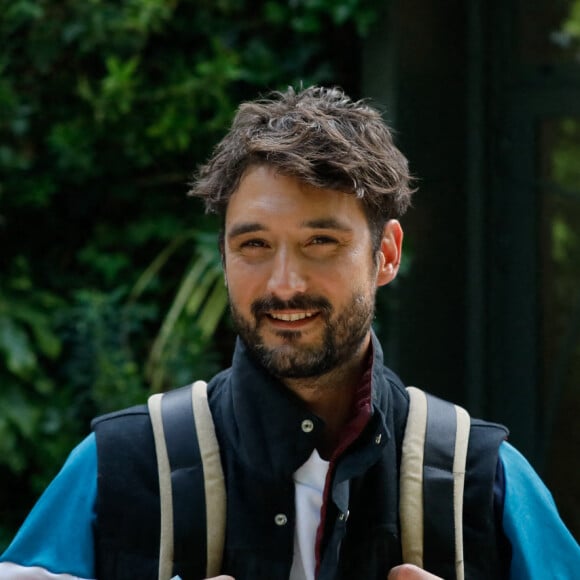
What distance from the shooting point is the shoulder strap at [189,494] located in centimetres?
218

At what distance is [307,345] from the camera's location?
2.20 meters

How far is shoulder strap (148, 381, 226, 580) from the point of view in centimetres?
218

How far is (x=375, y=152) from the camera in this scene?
7.62ft

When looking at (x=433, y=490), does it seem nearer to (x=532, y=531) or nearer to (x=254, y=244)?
(x=532, y=531)

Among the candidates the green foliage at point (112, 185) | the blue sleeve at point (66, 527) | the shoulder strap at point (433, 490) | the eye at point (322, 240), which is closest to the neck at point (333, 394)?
the shoulder strap at point (433, 490)

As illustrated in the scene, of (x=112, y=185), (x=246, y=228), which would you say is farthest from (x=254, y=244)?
(x=112, y=185)

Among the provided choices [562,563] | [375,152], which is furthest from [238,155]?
[562,563]

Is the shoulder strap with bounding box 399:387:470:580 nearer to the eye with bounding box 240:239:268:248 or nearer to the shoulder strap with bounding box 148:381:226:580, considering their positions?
the shoulder strap with bounding box 148:381:226:580

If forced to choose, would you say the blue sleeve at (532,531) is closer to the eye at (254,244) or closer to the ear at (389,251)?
the ear at (389,251)

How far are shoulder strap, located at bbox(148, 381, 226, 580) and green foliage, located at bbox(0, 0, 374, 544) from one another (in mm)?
1833

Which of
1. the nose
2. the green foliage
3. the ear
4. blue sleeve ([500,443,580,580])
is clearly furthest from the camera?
the green foliage

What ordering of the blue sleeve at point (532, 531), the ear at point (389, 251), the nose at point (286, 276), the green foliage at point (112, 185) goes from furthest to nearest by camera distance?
the green foliage at point (112, 185)
the ear at point (389, 251)
the blue sleeve at point (532, 531)
the nose at point (286, 276)

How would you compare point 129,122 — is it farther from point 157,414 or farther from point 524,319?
point 157,414

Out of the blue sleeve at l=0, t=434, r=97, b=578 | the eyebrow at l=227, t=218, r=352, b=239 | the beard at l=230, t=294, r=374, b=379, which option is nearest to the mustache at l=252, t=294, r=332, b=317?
the beard at l=230, t=294, r=374, b=379
